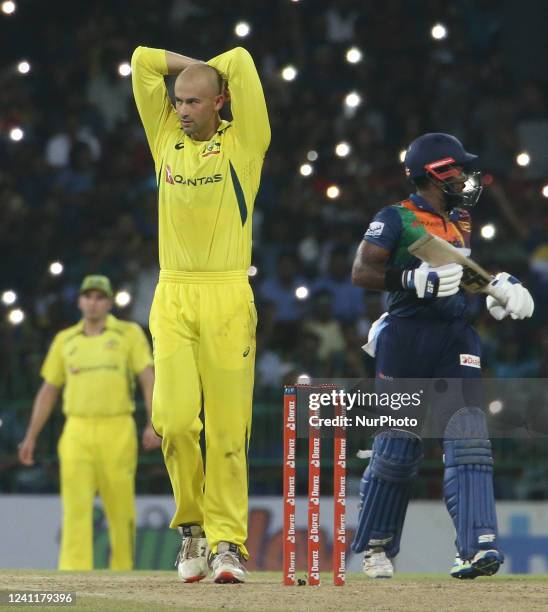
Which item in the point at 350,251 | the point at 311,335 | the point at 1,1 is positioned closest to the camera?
the point at 311,335

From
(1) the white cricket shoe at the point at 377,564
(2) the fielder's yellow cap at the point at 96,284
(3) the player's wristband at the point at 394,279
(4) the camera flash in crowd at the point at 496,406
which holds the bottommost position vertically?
(1) the white cricket shoe at the point at 377,564

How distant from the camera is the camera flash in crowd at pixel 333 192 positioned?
1614cm

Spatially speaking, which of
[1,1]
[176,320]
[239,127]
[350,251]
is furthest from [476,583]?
[1,1]

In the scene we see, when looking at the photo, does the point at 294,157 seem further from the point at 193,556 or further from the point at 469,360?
the point at 193,556

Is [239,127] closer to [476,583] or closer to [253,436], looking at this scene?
[476,583]

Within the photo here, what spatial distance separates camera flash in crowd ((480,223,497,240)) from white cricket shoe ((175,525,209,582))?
7324mm

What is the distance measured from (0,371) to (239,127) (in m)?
6.76

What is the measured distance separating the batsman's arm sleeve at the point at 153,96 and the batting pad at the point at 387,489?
5.82 feet

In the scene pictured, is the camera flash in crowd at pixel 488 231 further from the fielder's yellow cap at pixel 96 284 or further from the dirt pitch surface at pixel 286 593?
the dirt pitch surface at pixel 286 593

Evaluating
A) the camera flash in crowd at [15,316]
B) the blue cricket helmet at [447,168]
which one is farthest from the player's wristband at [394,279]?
the camera flash in crowd at [15,316]

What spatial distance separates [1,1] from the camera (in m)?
16.9

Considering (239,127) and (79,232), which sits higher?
(79,232)

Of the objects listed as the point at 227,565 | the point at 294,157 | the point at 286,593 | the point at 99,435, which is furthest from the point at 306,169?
the point at 286,593

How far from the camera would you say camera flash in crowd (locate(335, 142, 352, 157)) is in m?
16.6
